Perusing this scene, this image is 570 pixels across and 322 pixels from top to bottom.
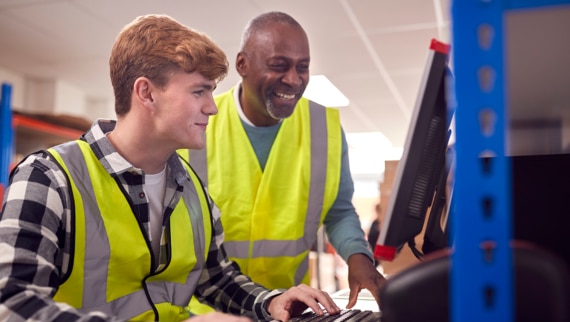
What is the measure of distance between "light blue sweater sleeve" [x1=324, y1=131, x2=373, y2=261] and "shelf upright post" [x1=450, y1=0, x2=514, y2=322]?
3.00ft

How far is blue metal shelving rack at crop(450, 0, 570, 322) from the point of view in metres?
0.43

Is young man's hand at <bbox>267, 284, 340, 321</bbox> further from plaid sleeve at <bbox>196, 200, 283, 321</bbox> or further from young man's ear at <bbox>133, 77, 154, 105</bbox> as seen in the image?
young man's ear at <bbox>133, 77, 154, 105</bbox>

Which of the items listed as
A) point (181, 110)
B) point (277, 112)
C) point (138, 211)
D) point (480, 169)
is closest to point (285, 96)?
point (277, 112)

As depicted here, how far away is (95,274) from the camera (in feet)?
3.06

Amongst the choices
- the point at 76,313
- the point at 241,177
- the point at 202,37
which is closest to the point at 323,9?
the point at 241,177

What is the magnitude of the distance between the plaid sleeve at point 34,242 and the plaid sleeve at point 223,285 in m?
0.38

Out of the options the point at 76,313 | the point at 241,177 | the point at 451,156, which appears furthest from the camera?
the point at 241,177

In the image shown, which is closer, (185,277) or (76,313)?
(76,313)

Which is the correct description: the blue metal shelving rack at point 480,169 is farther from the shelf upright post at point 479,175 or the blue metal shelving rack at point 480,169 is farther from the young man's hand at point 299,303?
the young man's hand at point 299,303

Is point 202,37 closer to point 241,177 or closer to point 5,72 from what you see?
point 241,177

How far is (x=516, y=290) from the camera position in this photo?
0.43 meters

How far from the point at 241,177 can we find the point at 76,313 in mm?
833

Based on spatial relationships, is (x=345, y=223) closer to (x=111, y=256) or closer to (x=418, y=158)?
(x=111, y=256)

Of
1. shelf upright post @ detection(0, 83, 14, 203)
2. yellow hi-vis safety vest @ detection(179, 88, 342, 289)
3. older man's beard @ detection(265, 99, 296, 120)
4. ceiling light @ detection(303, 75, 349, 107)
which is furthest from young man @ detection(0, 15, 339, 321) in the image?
ceiling light @ detection(303, 75, 349, 107)
